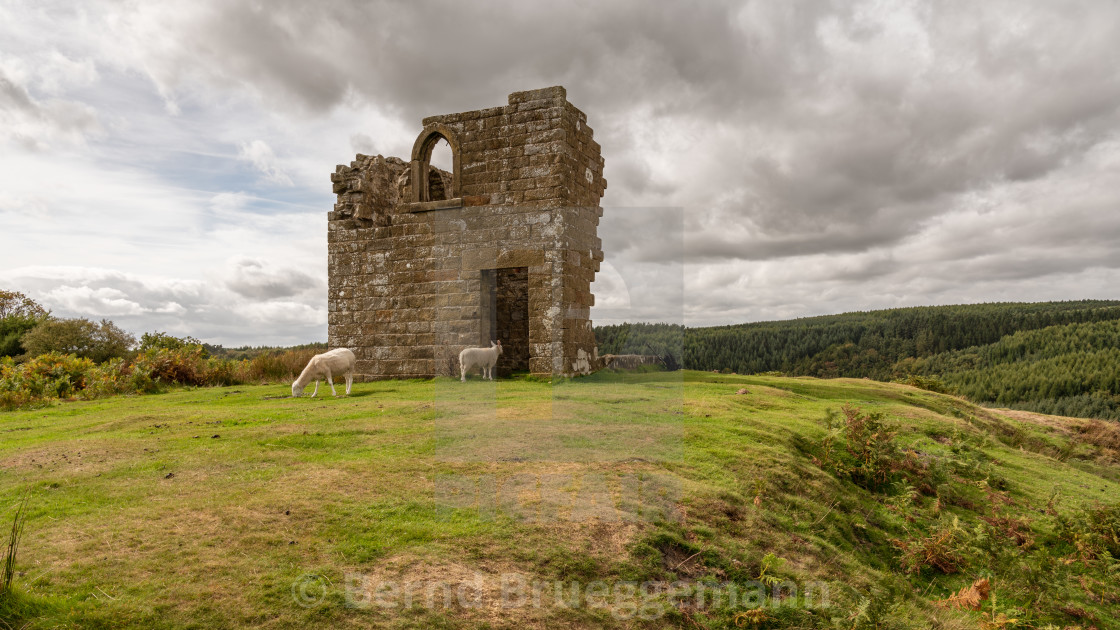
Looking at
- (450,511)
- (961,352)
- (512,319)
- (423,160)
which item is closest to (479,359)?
(512,319)

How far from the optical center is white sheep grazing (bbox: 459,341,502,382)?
13.1 m

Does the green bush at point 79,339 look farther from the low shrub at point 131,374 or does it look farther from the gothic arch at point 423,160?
the gothic arch at point 423,160

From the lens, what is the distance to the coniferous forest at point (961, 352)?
24.3m

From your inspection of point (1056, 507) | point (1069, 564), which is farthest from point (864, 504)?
point (1056, 507)

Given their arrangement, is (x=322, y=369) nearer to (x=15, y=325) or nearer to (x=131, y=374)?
(x=131, y=374)

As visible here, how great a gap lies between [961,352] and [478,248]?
1179 inches

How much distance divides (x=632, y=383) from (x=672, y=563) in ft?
16.4

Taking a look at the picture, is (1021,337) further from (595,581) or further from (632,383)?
(595,581)

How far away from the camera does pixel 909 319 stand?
118 ft

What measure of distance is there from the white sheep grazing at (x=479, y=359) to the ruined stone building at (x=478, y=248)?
2.36 ft

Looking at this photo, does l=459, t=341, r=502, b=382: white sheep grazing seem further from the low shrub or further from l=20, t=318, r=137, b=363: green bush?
l=20, t=318, r=137, b=363: green bush

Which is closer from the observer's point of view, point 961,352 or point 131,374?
point 131,374

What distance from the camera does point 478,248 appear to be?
13.9 m

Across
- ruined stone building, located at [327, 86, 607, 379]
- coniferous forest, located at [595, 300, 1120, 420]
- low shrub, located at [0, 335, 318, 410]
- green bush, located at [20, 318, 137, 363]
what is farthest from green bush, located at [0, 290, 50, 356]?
coniferous forest, located at [595, 300, 1120, 420]
